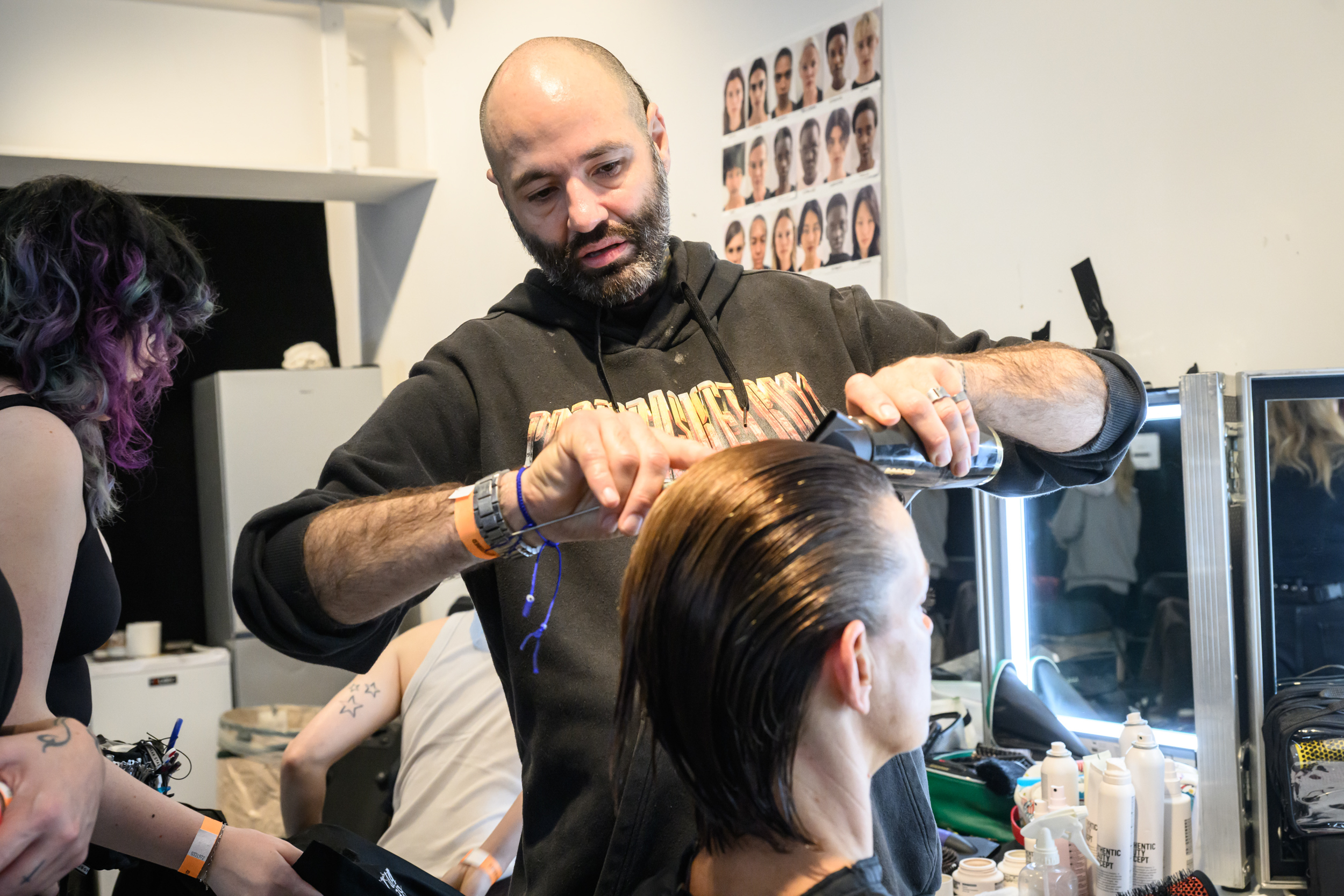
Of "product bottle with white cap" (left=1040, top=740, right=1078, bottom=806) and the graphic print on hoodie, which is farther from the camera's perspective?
"product bottle with white cap" (left=1040, top=740, right=1078, bottom=806)

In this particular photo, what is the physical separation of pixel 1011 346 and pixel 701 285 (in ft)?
1.50

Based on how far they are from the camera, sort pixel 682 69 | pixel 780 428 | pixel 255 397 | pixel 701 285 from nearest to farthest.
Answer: pixel 780 428 → pixel 701 285 → pixel 682 69 → pixel 255 397

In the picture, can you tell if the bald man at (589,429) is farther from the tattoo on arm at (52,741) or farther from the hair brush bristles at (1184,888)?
the hair brush bristles at (1184,888)

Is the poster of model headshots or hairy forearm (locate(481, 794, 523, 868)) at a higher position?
the poster of model headshots

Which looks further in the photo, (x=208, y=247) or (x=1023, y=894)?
(x=208, y=247)

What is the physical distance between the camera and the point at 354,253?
5.98 m

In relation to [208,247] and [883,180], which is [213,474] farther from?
[883,180]

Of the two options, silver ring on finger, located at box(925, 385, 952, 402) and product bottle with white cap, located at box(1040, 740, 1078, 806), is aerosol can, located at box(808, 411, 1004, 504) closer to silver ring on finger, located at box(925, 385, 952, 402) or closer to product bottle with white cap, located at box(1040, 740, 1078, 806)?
silver ring on finger, located at box(925, 385, 952, 402)

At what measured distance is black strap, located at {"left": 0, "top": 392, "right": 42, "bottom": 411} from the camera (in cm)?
163

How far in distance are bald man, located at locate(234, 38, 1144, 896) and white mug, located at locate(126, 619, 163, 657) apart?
13.0 feet

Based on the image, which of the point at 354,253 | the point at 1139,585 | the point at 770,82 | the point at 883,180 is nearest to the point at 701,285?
the point at 1139,585

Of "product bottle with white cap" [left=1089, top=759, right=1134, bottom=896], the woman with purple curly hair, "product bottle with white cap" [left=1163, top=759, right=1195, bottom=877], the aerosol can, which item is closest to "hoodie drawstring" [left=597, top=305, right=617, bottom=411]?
the aerosol can

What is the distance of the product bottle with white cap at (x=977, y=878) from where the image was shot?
1973 millimetres

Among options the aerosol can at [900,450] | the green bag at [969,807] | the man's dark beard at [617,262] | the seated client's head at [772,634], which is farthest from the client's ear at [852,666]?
the green bag at [969,807]
